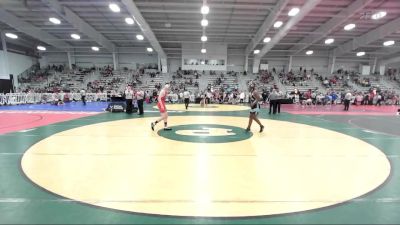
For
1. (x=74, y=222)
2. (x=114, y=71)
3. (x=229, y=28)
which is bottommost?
(x=74, y=222)

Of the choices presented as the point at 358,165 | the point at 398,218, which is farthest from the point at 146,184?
the point at 358,165

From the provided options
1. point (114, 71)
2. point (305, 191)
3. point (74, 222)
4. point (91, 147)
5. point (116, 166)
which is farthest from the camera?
point (114, 71)

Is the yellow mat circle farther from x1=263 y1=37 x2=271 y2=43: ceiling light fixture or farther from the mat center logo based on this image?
x1=263 y1=37 x2=271 y2=43: ceiling light fixture

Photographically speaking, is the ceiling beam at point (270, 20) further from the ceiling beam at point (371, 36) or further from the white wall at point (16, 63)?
the white wall at point (16, 63)

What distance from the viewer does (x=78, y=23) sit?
23484 mm

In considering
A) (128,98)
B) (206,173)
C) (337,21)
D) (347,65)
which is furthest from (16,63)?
(347,65)

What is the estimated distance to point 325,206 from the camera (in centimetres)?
325

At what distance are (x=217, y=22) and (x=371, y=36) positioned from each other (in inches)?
635

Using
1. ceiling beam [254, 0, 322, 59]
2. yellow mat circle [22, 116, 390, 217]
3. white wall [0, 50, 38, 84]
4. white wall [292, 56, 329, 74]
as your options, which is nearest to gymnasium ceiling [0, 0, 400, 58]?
ceiling beam [254, 0, 322, 59]

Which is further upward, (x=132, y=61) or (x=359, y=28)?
(x=359, y=28)

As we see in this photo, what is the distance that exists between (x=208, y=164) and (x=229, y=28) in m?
24.0

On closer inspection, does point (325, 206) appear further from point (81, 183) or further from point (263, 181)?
point (81, 183)

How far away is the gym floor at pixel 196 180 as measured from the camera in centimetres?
304

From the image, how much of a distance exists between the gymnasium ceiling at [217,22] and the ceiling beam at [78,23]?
0.24 feet
